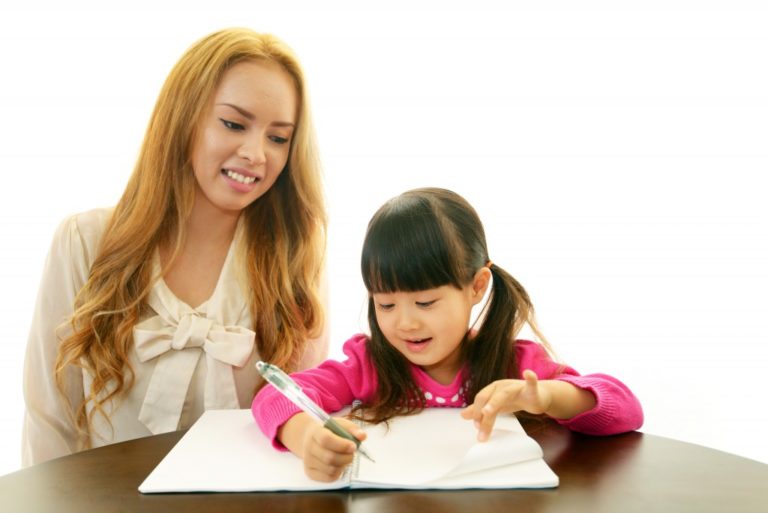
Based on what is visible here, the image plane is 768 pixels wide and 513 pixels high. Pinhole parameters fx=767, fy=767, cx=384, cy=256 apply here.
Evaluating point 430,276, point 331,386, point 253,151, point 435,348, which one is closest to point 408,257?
point 430,276

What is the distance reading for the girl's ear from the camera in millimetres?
1297

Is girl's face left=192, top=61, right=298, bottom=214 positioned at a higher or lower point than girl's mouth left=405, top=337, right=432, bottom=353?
higher

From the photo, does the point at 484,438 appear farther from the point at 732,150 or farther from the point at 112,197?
the point at 112,197

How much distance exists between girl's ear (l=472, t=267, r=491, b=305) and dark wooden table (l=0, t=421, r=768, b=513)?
11.4 inches

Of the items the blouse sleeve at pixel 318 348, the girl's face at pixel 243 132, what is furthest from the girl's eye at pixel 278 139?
the blouse sleeve at pixel 318 348

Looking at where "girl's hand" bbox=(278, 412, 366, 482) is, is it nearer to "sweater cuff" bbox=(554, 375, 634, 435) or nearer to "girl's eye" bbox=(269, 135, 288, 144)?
"sweater cuff" bbox=(554, 375, 634, 435)

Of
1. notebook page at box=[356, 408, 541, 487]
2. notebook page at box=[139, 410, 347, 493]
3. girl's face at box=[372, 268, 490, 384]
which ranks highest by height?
girl's face at box=[372, 268, 490, 384]

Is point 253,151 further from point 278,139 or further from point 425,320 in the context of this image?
point 425,320

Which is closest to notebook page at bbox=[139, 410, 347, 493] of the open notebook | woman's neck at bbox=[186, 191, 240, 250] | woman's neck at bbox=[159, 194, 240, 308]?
the open notebook

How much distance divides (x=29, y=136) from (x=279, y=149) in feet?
3.56

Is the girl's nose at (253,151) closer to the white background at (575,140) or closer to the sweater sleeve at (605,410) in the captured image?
the white background at (575,140)

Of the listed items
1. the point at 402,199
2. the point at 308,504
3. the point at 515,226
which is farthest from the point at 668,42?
the point at 308,504

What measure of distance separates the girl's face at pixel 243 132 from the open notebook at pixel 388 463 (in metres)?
0.64

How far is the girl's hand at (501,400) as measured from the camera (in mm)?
986
